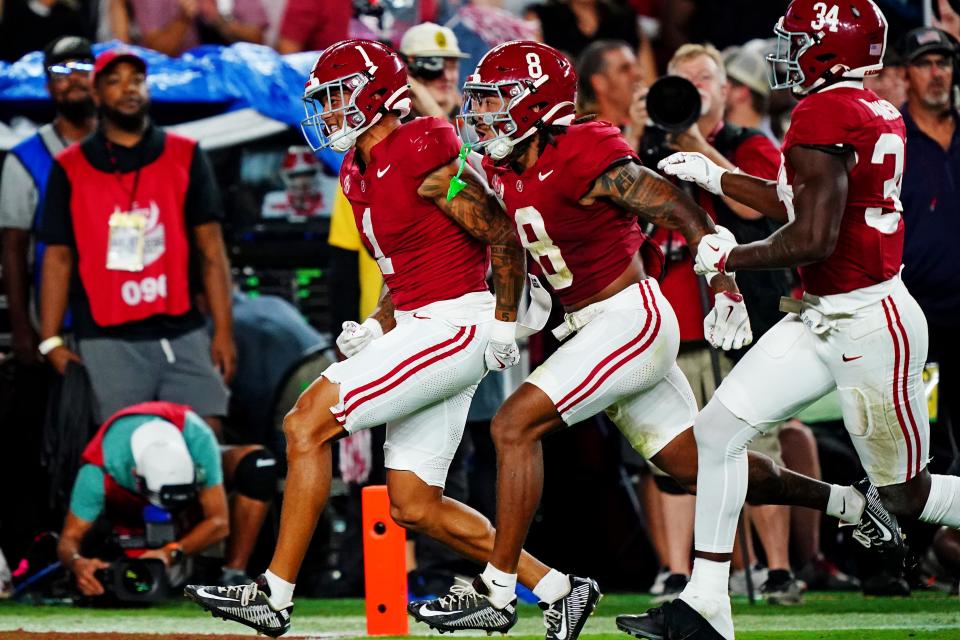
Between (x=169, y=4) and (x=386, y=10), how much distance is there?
1554 mm

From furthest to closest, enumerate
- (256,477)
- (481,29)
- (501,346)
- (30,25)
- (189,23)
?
(189,23) < (30,25) < (481,29) < (256,477) < (501,346)

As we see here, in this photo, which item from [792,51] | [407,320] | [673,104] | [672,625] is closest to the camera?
[672,625]

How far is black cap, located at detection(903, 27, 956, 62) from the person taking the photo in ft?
24.6

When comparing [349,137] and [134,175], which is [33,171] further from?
[349,137]

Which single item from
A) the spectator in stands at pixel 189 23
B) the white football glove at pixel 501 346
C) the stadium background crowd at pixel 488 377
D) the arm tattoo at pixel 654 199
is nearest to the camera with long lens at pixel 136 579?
the stadium background crowd at pixel 488 377

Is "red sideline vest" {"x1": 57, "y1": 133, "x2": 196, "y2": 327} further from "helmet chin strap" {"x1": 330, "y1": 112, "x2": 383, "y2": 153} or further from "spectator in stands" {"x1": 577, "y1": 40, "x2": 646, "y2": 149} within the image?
"helmet chin strap" {"x1": 330, "y1": 112, "x2": 383, "y2": 153}

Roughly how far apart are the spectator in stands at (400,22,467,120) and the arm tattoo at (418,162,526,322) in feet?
6.64

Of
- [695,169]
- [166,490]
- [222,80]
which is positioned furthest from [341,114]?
[222,80]

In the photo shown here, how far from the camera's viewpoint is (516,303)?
5.56 meters

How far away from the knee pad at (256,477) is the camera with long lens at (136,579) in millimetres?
581

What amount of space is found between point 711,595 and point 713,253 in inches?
41.4

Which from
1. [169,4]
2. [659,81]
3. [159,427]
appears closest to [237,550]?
[159,427]

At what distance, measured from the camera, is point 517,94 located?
544 cm

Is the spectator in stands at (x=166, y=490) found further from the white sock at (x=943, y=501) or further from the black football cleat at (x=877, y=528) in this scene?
the white sock at (x=943, y=501)
